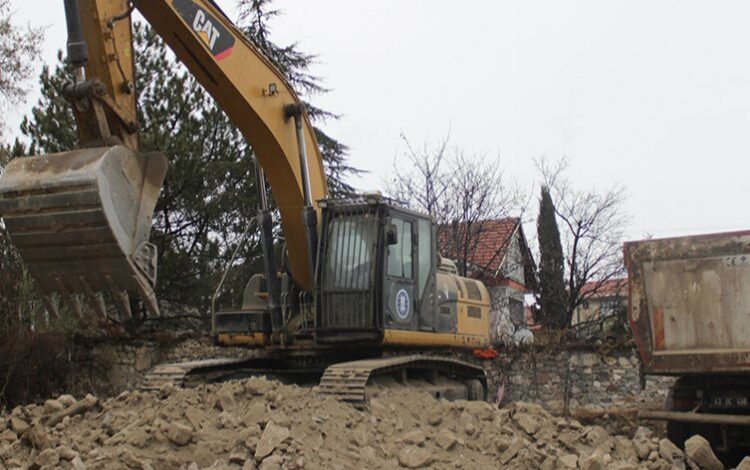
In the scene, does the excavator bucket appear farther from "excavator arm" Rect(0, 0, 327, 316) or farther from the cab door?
the cab door

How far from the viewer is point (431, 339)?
9.82 meters

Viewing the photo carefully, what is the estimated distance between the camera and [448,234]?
68.5ft

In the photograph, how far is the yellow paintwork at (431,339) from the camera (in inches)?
357

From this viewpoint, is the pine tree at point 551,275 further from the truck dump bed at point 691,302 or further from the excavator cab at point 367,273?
the excavator cab at point 367,273

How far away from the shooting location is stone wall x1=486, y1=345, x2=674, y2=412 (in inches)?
572

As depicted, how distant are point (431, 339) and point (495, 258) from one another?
11.9m

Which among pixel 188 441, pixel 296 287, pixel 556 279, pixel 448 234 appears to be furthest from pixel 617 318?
pixel 188 441

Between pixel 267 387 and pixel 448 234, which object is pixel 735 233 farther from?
pixel 448 234

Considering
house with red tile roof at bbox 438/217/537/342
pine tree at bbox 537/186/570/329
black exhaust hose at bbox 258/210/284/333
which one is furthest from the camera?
pine tree at bbox 537/186/570/329

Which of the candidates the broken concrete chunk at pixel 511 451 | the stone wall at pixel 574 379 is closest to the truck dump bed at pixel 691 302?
the broken concrete chunk at pixel 511 451

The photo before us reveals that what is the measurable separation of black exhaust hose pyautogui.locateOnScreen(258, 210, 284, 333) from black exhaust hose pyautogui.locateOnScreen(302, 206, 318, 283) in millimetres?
546

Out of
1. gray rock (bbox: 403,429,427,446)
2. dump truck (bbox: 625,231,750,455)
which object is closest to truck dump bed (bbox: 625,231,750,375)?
dump truck (bbox: 625,231,750,455)

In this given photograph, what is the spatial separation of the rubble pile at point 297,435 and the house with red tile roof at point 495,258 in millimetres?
11311

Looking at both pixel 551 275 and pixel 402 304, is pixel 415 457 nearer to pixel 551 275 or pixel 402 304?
pixel 402 304
